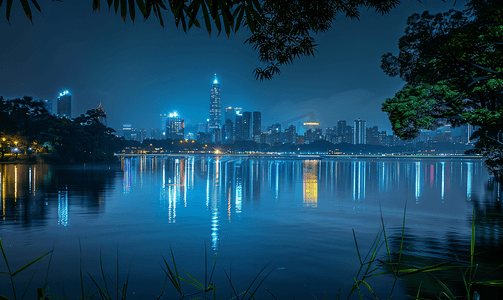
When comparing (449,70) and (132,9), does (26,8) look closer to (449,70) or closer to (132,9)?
(132,9)

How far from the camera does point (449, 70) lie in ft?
57.8

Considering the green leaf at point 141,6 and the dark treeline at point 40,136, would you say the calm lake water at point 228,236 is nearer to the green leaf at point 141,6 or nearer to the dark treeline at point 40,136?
the green leaf at point 141,6

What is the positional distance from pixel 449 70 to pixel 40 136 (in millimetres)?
81621

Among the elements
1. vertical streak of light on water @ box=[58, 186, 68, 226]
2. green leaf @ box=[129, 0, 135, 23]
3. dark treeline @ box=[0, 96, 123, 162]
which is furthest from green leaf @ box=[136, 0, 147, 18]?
dark treeline @ box=[0, 96, 123, 162]

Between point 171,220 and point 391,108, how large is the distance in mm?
14273

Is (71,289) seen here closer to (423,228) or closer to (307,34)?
(307,34)

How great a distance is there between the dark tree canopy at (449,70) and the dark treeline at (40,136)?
246ft

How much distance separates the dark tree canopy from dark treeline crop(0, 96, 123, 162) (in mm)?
74973

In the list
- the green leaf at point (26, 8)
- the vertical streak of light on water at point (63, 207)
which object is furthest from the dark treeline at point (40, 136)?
the green leaf at point (26, 8)

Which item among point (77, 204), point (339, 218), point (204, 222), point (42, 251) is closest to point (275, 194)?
point (339, 218)

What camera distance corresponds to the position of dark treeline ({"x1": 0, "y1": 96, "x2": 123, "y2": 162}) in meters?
73.9

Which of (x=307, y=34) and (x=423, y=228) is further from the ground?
(x=307, y=34)

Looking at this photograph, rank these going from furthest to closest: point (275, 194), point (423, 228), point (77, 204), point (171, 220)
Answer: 1. point (275, 194)
2. point (77, 204)
3. point (171, 220)
4. point (423, 228)

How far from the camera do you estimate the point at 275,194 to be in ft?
78.3
